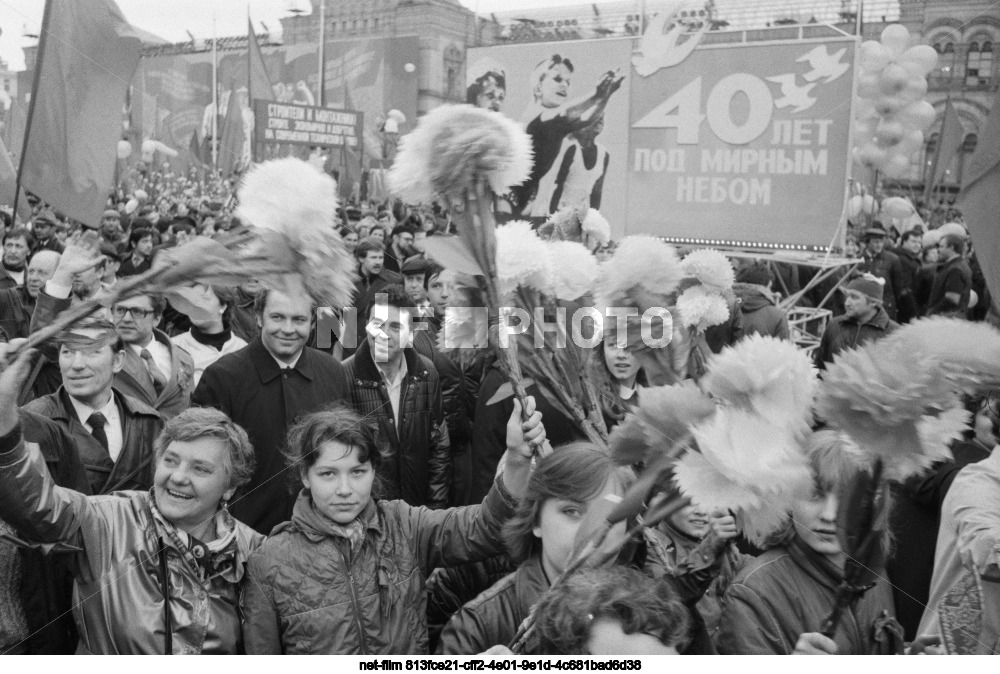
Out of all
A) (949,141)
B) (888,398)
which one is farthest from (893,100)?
(888,398)

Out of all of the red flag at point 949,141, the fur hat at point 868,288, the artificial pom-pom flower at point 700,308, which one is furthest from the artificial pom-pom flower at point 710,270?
the red flag at point 949,141

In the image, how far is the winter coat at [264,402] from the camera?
131 inches

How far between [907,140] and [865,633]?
9.71 meters

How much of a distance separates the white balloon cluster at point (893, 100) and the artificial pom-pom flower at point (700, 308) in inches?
299

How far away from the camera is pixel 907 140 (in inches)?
417

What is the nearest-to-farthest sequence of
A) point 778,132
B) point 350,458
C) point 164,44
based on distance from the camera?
point 350,458
point 778,132
point 164,44

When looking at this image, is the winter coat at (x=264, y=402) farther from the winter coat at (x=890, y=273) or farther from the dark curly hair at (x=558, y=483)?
the winter coat at (x=890, y=273)

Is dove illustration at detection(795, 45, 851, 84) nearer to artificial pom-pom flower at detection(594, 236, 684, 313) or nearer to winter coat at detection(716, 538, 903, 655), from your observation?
artificial pom-pom flower at detection(594, 236, 684, 313)

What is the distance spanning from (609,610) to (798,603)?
472 mm

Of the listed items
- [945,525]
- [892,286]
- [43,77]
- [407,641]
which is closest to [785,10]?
[892,286]

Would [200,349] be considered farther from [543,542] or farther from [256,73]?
[256,73]

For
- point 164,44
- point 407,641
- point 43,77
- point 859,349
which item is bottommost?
point 407,641

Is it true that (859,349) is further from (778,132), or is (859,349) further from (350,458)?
(778,132)

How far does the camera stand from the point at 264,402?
3.45m
